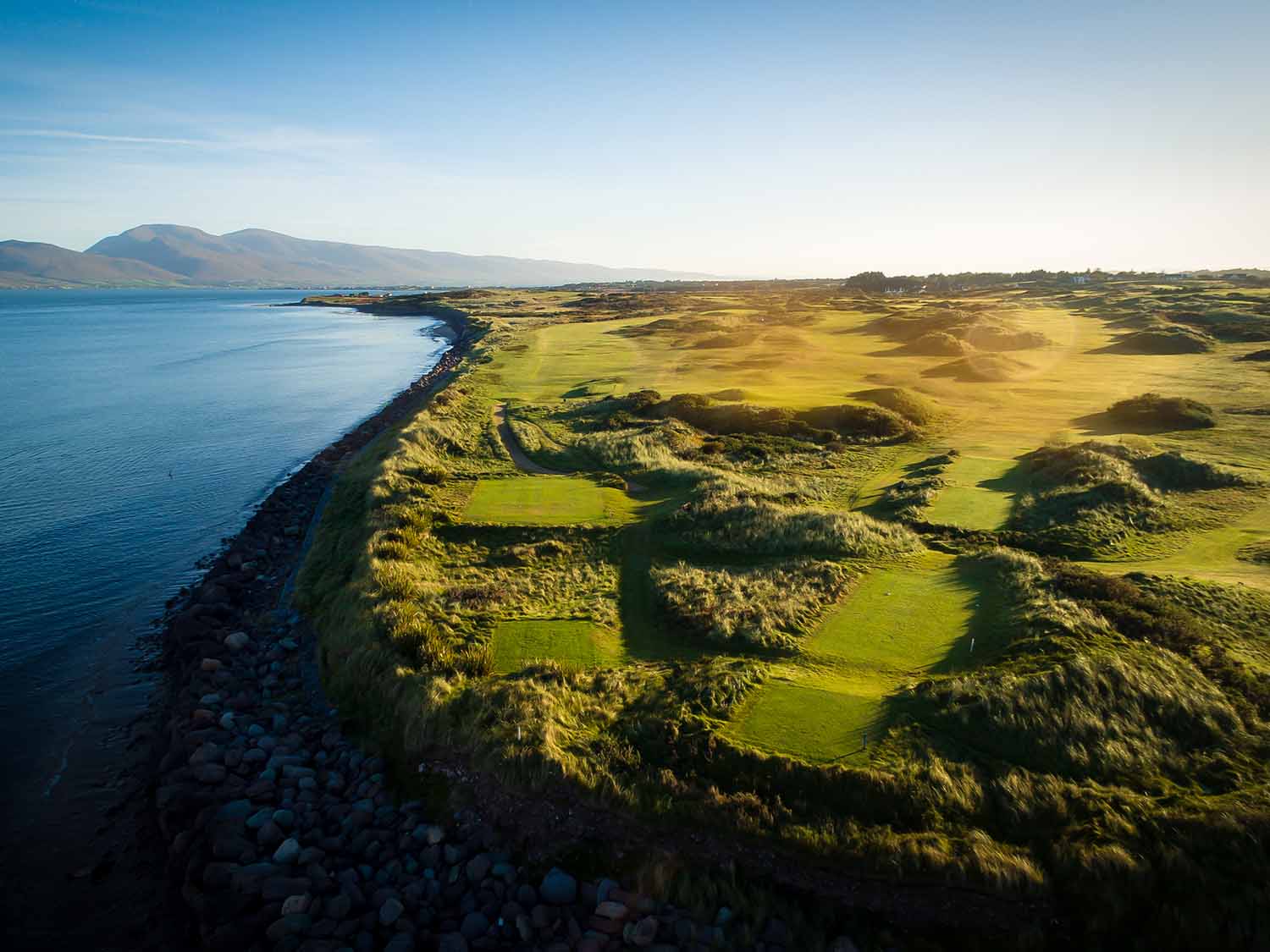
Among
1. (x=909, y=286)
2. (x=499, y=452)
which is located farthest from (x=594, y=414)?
(x=909, y=286)

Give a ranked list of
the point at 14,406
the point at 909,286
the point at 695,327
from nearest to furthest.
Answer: the point at 14,406
the point at 695,327
the point at 909,286

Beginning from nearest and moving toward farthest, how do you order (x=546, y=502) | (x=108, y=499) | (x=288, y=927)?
(x=288, y=927) → (x=546, y=502) → (x=108, y=499)

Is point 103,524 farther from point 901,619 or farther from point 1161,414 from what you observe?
point 1161,414

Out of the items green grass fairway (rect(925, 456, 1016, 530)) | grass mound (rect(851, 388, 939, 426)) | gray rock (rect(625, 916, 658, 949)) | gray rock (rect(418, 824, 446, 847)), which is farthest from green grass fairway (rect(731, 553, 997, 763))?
grass mound (rect(851, 388, 939, 426))

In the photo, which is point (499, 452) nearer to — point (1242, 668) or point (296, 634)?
point (296, 634)

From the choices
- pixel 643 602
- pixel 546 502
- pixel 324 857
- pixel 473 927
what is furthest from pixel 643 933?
pixel 546 502

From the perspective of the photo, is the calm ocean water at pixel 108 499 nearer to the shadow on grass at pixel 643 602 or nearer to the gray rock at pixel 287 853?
the gray rock at pixel 287 853
